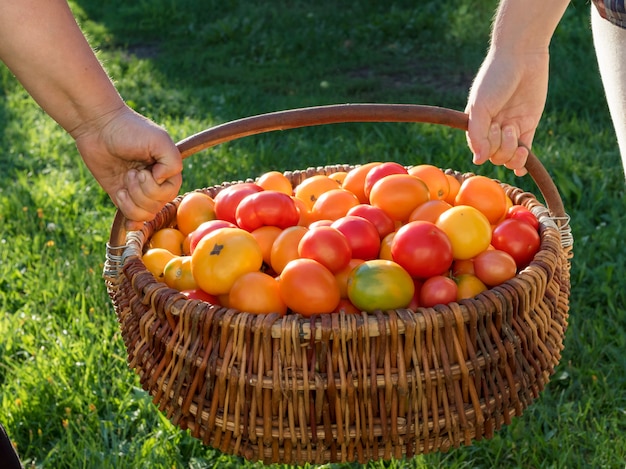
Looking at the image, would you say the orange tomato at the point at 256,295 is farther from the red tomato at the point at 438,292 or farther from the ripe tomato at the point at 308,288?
the red tomato at the point at 438,292

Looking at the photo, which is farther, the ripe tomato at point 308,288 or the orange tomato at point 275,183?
the orange tomato at point 275,183

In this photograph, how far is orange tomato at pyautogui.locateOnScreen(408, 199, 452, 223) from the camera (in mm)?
1847

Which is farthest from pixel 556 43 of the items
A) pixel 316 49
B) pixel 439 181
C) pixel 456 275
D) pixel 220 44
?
pixel 456 275

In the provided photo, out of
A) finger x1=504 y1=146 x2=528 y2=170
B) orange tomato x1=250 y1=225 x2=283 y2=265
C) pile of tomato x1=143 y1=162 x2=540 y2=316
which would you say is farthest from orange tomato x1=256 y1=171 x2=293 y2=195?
finger x1=504 y1=146 x2=528 y2=170

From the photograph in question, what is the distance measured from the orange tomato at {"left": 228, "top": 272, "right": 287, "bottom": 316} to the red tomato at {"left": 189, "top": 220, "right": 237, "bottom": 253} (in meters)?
0.22

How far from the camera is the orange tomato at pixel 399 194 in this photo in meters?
1.89

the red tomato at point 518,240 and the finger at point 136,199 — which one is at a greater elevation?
the finger at point 136,199

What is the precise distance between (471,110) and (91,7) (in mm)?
→ 6098

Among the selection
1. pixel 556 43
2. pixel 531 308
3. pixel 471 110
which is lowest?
pixel 556 43

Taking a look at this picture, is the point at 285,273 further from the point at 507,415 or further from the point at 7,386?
the point at 7,386

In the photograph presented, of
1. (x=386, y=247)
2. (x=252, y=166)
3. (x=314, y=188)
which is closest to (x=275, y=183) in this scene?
(x=314, y=188)

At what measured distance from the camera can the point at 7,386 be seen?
2.50m

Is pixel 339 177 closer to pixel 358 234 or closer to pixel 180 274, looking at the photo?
pixel 358 234

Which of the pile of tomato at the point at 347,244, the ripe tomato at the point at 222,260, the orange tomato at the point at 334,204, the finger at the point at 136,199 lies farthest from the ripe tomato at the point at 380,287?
the finger at the point at 136,199
